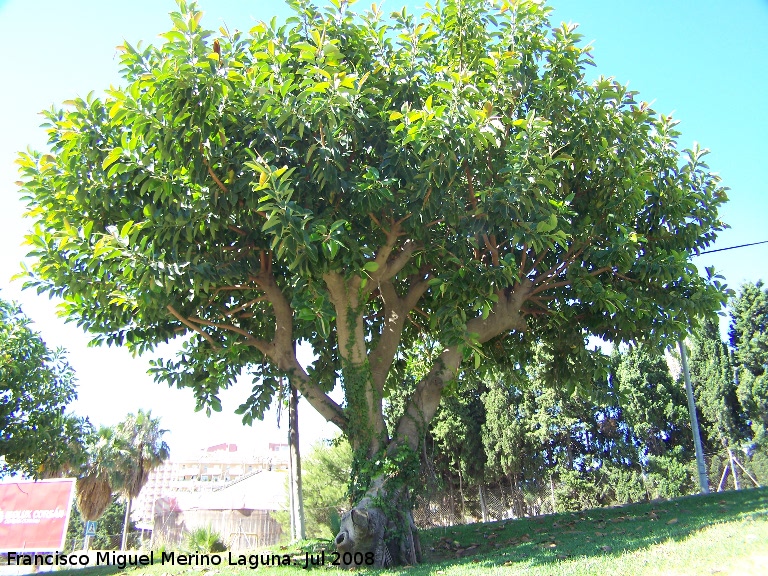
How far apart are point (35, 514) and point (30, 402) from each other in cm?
441

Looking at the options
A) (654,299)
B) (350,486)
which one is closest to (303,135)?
(350,486)

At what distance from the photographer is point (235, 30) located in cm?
804

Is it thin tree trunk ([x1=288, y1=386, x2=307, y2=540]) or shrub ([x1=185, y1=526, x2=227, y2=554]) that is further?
shrub ([x1=185, y1=526, x2=227, y2=554])

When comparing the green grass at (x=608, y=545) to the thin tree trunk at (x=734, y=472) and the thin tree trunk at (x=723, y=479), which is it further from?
the thin tree trunk at (x=723, y=479)

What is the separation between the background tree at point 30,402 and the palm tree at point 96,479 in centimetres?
1210

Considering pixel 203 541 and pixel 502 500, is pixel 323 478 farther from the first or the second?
pixel 203 541

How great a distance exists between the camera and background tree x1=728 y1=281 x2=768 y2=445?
Answer: 22016 millimetres

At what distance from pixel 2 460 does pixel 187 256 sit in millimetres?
9673

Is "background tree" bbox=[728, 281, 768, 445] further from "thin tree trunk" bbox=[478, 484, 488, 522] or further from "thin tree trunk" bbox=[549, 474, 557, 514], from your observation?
"thin tree trunk" bbox=[478, 484, 488, 522]

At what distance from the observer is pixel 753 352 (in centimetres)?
2252

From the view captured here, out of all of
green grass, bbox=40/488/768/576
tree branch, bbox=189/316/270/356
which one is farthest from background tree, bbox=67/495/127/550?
tree branch, bbox=189/316/270/356

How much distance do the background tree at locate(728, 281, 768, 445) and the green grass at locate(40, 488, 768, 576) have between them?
35.4 ft

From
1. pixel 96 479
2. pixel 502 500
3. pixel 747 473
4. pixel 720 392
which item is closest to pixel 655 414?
pixel 720 392

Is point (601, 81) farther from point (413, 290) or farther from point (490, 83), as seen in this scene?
point (413, 290)
